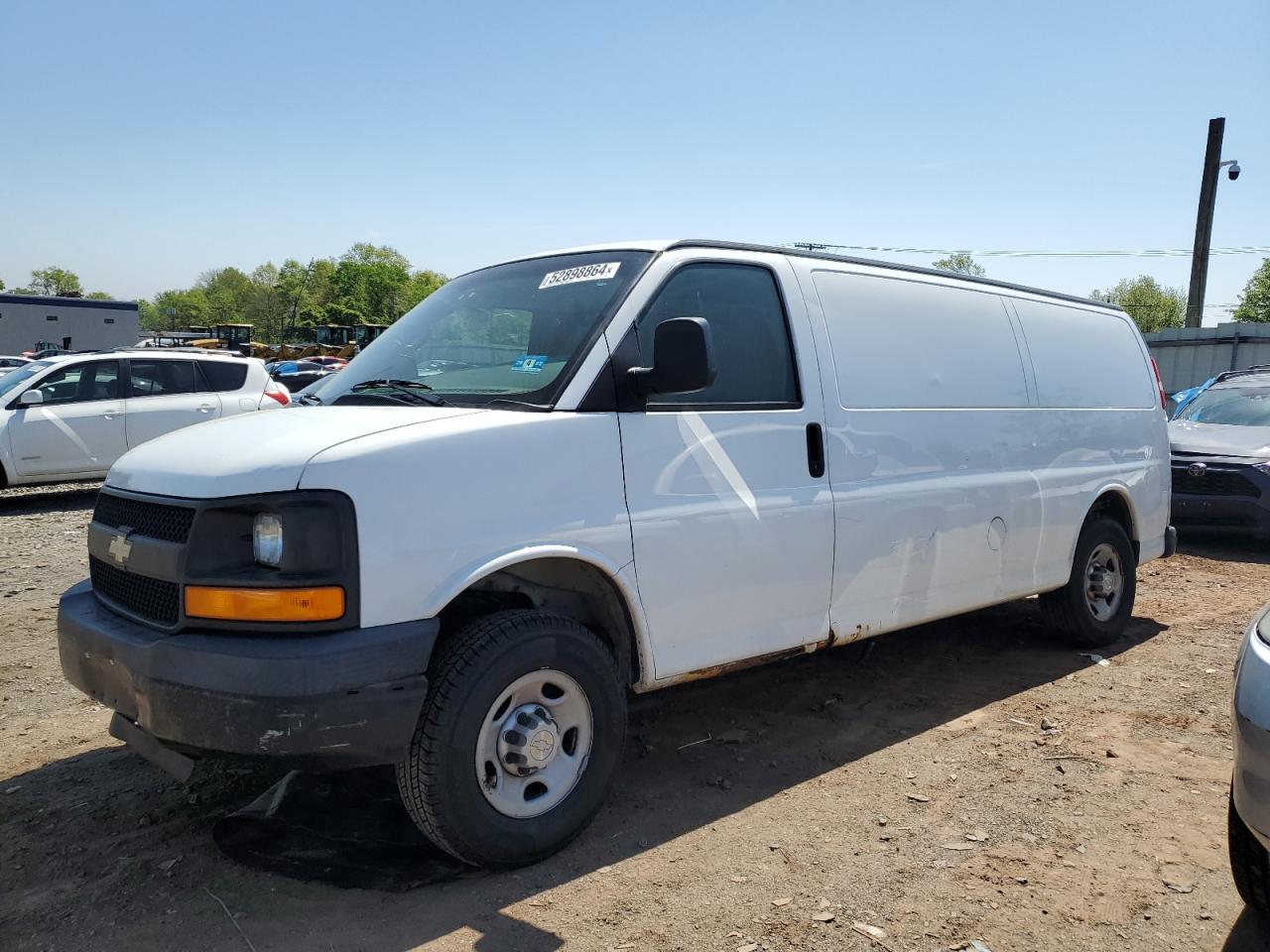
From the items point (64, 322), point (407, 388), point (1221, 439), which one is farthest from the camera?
point (64, 322)

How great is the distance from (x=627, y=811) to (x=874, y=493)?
1738mm

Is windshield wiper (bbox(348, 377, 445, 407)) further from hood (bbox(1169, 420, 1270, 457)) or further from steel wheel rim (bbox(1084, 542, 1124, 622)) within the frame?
hood (bbox(1169, 420, 1270, 457))

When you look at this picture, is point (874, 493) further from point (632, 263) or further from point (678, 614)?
point (632, 263)

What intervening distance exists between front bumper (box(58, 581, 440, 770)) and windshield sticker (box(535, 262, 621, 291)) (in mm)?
1546

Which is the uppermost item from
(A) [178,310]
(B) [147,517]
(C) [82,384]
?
(A) [178,310]

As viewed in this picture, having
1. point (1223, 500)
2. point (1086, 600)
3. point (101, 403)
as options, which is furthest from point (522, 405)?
point (101, 403)

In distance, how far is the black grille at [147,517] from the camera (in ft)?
9.79

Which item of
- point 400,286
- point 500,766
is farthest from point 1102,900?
point 400,286

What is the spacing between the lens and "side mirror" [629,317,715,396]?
3328mm

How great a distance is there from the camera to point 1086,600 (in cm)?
596

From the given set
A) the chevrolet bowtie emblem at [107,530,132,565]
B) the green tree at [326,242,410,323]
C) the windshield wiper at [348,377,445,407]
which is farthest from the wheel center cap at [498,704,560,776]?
the green tree at [326,242,410,323]

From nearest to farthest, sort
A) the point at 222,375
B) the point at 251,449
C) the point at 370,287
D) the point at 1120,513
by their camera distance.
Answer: the point at 251,449
the point at 1120,513
the point at 222,375
the point at 370,287

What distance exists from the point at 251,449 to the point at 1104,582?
5264 millimetres

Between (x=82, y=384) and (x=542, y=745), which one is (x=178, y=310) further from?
(x=542, y=745)
